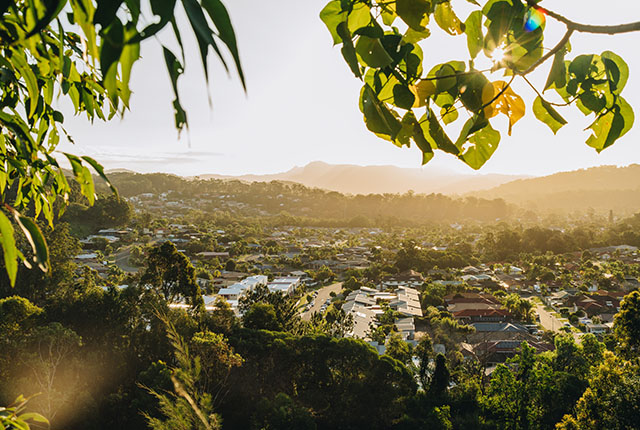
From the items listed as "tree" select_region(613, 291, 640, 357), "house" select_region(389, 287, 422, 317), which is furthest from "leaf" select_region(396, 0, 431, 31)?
"house" select_region(389, 287, 422, 317)

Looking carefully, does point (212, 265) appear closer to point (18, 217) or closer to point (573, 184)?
point (18, 217)

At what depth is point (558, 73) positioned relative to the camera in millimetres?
411

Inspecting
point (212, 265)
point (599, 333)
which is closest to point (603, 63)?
point (599, 333)

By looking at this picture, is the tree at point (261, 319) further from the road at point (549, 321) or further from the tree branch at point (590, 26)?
the road at point (549, 321)

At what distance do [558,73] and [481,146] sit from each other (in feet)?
0.38

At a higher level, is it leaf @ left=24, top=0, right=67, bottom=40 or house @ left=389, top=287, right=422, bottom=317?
leaf @ left=24, top=0, right=67, bottom=40

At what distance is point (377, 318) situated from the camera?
1272 centimetres

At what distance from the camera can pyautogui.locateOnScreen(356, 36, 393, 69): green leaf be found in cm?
34

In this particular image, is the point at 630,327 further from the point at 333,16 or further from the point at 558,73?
the point at 333,16

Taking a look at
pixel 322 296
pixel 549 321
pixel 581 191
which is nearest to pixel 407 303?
pixel 322 296

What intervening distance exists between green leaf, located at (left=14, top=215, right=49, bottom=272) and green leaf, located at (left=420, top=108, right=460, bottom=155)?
0.39 m

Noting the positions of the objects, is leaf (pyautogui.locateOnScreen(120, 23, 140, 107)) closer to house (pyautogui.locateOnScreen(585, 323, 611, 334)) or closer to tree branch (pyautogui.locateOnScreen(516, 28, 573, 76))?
tree branch (pyautogui.locateOnScreen(516, 28, 573, 76))

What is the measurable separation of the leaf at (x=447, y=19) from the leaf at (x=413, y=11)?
0.08 meters

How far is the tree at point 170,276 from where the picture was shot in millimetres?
7809
